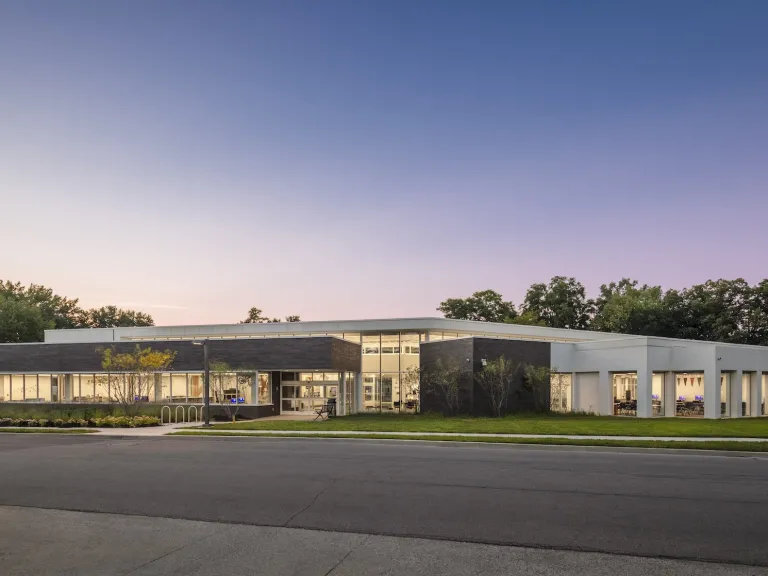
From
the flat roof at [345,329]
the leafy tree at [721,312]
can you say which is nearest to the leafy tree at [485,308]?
the leafy tree at [721,312]

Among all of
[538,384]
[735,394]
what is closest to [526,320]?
[538,384]

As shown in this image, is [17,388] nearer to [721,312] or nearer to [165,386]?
[165,386]

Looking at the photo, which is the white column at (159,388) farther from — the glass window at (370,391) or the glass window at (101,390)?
the glass window at (370,391)

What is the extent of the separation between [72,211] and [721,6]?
33.2m

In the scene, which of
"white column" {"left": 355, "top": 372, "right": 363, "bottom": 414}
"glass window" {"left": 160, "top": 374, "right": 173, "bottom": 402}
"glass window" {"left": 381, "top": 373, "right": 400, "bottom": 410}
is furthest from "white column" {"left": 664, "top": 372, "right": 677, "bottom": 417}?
Answer: "glass window" {"left": 160, "top": 374, "right": 173, "bottom": 402}

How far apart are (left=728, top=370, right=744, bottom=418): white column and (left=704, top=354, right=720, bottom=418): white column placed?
6.41 feet

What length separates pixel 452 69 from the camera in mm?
26359

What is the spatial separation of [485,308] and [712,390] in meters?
50.2

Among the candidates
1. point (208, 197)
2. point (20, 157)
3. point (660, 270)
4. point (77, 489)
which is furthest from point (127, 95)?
point (660, 270)

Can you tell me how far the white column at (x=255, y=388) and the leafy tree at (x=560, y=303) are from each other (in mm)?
51945

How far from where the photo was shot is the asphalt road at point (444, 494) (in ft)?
27.1

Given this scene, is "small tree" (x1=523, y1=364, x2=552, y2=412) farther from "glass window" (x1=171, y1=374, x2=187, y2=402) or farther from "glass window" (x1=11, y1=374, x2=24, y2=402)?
"glass window" (x1=11, y1=374, x2=24, y2=402)

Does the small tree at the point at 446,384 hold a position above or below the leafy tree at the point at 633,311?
below

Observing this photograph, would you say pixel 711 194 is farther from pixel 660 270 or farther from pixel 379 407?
pixel 660 270
